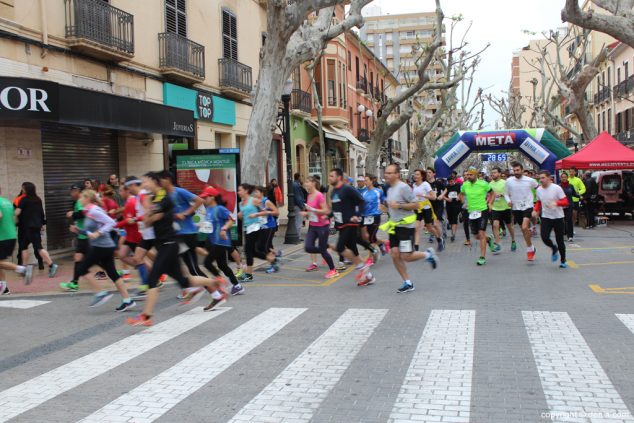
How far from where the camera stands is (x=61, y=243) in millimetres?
13969

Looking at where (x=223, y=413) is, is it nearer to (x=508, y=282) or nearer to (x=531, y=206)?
(x=508, y=282)

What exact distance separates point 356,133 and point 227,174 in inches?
1164

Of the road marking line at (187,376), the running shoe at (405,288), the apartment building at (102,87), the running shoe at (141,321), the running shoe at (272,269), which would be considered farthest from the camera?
the apartment building at (102,87)

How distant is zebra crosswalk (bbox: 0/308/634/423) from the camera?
4219 millimetres

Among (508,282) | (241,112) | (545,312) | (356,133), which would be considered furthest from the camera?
(356,133)

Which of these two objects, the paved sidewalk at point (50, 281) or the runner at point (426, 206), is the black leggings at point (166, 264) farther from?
the runner at point (426, 206)

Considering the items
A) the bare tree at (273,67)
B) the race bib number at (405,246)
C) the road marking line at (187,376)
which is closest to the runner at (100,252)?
the road marking line at (187,376)

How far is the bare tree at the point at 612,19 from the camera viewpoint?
47.3ft

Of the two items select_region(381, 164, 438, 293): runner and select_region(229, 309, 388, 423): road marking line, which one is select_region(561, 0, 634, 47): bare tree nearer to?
select_region(381, 164, 438, 293): runner

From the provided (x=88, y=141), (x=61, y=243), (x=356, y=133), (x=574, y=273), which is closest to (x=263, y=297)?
(x=574, y=273)

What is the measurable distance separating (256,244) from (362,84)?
32317 millimetres

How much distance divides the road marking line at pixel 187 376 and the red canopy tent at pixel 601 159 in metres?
15.7

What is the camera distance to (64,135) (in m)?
14.0

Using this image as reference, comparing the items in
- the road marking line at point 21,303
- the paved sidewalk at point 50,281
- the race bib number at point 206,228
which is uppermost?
the race bib number at point 206,228
